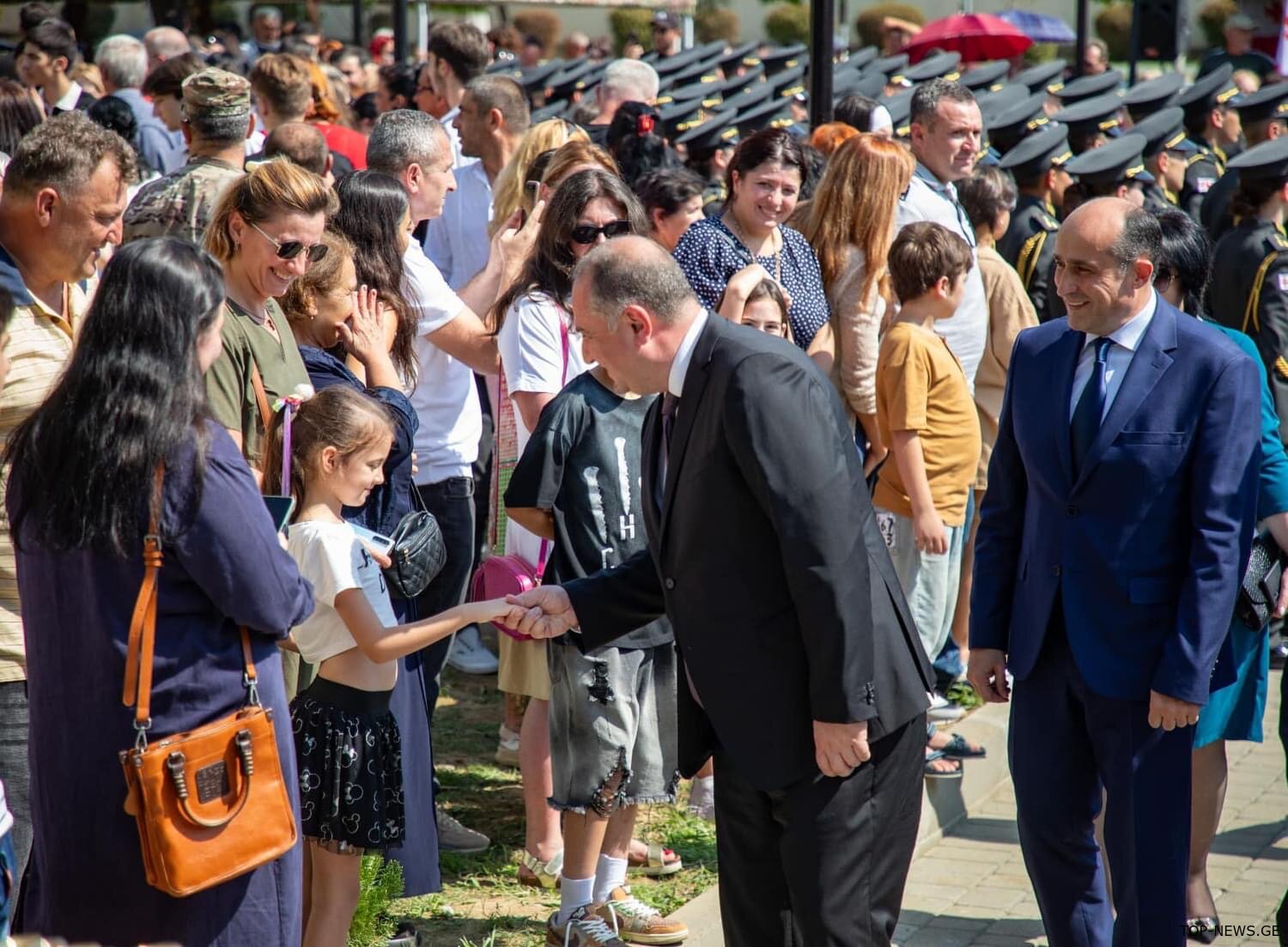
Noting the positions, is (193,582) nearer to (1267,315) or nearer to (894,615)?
(894,615)

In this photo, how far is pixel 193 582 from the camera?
106 inches

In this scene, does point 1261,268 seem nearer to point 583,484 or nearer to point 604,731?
point 583,484

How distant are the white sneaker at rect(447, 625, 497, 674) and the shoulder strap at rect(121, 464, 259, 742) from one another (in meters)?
3.93

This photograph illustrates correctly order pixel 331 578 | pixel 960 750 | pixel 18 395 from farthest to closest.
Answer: pixel 960 750 → pixel 331 578 → pixel 18 395

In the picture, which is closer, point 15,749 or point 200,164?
point 15,749

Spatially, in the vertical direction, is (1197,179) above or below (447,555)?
below

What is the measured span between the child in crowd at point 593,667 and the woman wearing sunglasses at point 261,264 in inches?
28.8

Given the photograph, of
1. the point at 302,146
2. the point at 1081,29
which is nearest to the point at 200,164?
the point at 302,146

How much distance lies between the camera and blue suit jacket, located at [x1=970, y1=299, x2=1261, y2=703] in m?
3.54

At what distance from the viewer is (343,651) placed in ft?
11.8

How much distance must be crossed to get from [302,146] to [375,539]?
2492mm

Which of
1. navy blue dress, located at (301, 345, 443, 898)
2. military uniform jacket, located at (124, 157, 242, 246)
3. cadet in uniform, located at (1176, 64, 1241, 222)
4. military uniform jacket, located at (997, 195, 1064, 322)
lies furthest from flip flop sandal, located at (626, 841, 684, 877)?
cadet in uniform, located at (1176, 64, 1241, 222)

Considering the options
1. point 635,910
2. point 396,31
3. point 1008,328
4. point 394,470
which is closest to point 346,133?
point 396,31

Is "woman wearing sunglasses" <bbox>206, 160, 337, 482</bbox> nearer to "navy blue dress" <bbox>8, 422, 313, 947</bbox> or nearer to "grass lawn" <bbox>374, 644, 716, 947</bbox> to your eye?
"navy blue dress" <bbox>8, 422, 313, 947</bbox>
